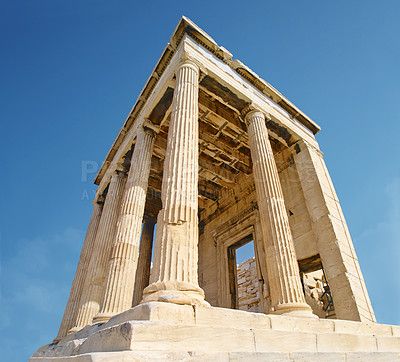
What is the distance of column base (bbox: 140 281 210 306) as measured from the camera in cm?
453

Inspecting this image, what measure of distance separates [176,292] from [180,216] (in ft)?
5.71

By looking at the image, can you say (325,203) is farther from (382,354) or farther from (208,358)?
(208,358)

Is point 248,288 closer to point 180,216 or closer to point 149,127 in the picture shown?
point 149,127

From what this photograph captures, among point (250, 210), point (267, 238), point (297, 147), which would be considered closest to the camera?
point (267, 238)

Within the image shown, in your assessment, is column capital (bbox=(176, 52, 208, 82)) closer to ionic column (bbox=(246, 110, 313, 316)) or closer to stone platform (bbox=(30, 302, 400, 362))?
ionic column (bbox=(246, 110, 313, 316))

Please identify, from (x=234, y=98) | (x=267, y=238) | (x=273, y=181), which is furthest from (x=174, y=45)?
(x=267, y=238)

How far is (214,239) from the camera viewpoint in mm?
15148

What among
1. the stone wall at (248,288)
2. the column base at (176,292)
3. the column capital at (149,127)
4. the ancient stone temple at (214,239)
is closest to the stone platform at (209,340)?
the ancient stone temple at (214,239)

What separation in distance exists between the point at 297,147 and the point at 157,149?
6577 mm

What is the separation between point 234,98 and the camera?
35.4 ft

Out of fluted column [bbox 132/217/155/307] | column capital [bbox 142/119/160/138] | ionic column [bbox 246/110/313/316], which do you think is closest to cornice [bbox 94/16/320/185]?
column capital [bbox 142/119/160/138]

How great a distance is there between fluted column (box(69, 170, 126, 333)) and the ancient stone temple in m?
0.05

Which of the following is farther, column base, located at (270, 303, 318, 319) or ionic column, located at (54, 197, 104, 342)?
ionic column, located at (54, 197, 104, 342)

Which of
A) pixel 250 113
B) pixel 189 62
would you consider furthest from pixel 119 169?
pixel 250 113
